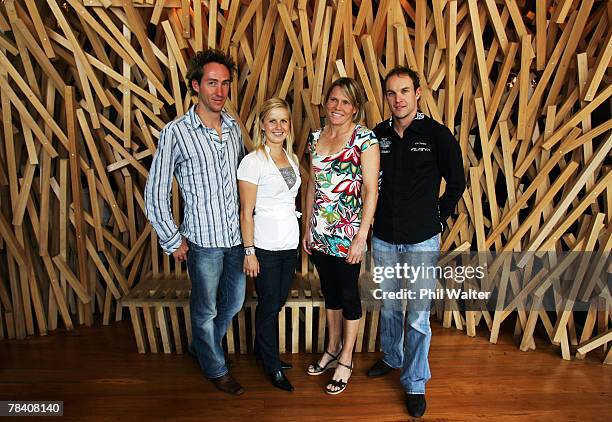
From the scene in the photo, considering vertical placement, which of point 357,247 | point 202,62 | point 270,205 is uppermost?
point 202,62

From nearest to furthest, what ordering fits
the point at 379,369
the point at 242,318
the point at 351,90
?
1. the point at 351,90
2. the point at 379,369
3. the point at 242,318

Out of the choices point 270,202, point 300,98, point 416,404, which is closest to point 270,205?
point 270,202

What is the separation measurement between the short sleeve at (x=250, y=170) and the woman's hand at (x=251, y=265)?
377 millimetres

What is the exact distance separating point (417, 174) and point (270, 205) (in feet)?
2.39

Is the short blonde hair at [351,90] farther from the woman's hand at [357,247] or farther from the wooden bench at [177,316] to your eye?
the wooden bench at [177,316]

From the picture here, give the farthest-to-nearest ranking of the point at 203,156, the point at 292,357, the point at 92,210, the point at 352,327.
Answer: the point at 92,210 → the point at 292,357 → the point at 352,327 → the point at 203,156

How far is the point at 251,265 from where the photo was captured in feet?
7.72

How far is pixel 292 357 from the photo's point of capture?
9.63ft

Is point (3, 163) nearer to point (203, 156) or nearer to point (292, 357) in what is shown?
point (203, 156)

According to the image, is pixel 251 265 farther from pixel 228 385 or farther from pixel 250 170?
pixel 228 385

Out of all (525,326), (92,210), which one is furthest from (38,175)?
(525,326)

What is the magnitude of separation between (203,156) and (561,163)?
221 centimetres

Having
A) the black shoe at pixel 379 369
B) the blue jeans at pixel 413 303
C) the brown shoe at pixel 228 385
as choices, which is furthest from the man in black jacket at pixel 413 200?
the brown shoe at pixel 228 385

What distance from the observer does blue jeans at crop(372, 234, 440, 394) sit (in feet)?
7.59
